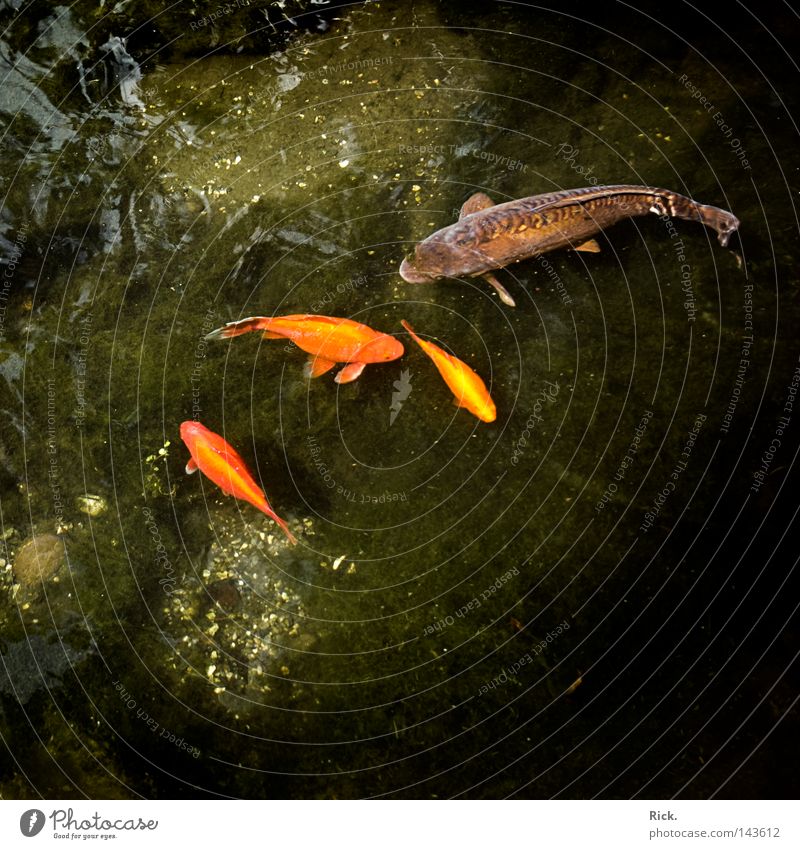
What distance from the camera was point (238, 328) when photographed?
3646 millimetres

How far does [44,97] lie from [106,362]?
172cm

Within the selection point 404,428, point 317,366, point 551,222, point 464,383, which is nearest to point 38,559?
point 317,366

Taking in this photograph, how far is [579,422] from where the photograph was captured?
329cm

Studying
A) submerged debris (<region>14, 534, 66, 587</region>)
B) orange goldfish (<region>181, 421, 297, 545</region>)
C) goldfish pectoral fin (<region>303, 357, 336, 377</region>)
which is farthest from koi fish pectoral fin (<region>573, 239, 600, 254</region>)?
submerged debris (<region>14, 534, 66, 587</region>)

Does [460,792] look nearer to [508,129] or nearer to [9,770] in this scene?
[9,770]

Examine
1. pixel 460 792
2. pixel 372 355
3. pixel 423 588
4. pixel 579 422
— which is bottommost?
pixel 460 792

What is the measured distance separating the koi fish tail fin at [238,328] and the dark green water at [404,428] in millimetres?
52

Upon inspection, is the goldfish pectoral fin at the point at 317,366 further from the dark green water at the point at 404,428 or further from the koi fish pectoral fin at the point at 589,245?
the koi fish pectoral fin at the point at 589,245

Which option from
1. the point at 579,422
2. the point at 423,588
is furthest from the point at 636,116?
the point at 423,588

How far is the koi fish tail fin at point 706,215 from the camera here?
3.28m

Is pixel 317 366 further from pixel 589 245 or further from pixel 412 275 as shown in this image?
pixel 589 245

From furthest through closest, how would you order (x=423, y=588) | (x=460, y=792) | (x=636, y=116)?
(x=636, y=116) < (x=423, y=588) < (x=460, y=792)

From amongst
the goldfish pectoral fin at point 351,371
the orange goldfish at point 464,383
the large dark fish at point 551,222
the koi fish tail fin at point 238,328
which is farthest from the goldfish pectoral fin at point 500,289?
the koi fish tail fin at point 238,328

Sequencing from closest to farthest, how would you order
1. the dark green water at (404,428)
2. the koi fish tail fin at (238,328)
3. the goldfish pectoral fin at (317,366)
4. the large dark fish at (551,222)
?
the dark green water at (404,428)
the large dark fish at (551,222)
the goldfish pectoral fin at (317,366)
the koi fish tail fin at (238,328)
